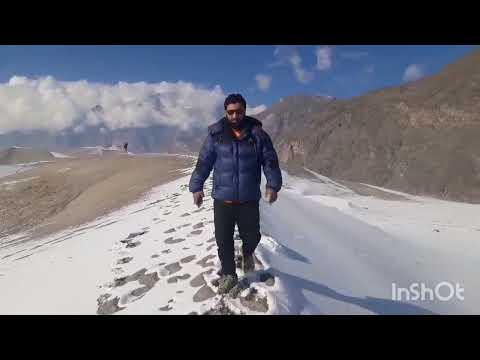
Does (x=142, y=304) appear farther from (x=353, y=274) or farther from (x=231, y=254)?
(x=353, y=274)

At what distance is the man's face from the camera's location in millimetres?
3770

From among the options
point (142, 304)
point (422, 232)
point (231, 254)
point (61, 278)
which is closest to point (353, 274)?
point (231, 254)

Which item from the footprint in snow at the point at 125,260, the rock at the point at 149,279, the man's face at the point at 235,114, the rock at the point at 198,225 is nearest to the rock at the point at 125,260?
the footprint in snow at the point at 125,260

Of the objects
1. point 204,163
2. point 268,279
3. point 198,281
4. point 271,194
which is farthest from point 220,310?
point 204,163

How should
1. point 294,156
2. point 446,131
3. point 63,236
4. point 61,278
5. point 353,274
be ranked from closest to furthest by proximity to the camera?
point 353,274 < point 61,278 < point 63,236 < point 446,131 < point 294,156

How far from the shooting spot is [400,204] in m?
17.5

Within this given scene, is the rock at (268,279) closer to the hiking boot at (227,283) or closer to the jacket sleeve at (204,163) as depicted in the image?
the hiking boot at (227,283)

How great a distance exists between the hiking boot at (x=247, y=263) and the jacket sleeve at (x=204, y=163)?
3.51 ft

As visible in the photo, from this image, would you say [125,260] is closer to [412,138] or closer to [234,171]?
[234,171]

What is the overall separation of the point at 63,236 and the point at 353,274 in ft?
28.2

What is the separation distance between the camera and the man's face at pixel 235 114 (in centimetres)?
377

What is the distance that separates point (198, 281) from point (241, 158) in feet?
5.82

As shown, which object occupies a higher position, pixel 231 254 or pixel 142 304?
pixel 231 254
